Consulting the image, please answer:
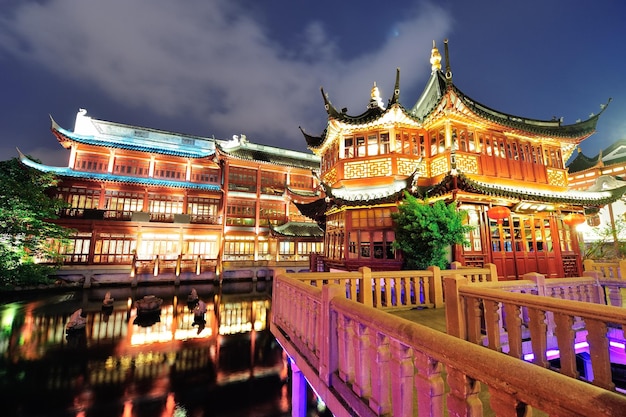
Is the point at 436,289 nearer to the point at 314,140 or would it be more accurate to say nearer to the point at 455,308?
the point at 455,308

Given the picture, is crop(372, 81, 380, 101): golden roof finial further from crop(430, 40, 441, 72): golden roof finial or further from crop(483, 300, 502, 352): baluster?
crop(483, 300, 502, 352): baluster

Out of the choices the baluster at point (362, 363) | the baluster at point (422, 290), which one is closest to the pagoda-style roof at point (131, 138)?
the baluster at point (422, 290)

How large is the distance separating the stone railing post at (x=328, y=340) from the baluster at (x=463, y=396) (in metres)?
1.93

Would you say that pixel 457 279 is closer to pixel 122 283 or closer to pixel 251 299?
pixel 251 299

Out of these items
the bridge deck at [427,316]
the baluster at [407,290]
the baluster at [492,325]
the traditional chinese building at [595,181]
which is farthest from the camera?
the traditional chinese building at [595,181]

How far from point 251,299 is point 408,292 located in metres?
13.0

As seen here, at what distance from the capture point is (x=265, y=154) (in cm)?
3170

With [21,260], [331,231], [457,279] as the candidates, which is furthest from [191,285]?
[457,279]

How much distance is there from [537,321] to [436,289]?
173 inches

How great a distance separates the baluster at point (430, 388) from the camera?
1969 millimetres

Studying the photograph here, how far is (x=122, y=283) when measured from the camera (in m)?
Answer: 21.0

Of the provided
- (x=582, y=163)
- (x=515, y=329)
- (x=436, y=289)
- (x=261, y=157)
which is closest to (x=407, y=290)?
(x=436, y=289)

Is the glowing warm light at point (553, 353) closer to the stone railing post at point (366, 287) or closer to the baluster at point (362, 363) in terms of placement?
the stone railing post at point (366, 287)

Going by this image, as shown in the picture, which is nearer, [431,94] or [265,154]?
[431,94]
